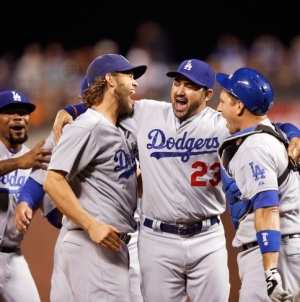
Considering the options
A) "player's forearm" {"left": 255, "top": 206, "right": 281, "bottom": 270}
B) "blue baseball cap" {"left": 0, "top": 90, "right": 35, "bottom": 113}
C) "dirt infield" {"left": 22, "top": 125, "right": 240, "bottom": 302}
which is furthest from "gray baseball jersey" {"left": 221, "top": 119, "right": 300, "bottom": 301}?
"dirt infield" {"left": 22, "top": 125, "right": 240, "bottom": 302}

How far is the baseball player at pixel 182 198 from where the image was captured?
4617mm

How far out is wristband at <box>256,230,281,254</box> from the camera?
3648 mm

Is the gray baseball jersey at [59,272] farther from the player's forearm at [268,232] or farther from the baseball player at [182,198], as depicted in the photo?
the player's forearm at [268,232]

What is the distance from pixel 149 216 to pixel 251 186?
1097 millimetres

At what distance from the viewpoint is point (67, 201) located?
4.04 metres

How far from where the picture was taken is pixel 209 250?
15.2ft

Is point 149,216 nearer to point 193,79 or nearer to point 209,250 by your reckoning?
point 209,250

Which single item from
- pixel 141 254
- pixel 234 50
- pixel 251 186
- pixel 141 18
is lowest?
pixel 141 254

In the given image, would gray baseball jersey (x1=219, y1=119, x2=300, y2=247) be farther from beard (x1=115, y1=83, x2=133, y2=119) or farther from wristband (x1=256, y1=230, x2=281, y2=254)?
beard (x1=115, y1=83, x2=133, y2=119)

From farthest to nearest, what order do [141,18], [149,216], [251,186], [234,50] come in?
1. [141,18]
2. [234,50]
3. [149,216]
4. [251,186]

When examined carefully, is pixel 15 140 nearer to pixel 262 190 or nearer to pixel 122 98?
pixel 122 98

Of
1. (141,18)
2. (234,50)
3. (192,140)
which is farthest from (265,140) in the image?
(141,18)

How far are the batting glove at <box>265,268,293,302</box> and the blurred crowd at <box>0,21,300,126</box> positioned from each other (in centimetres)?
496

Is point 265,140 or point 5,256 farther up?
point 265,140
